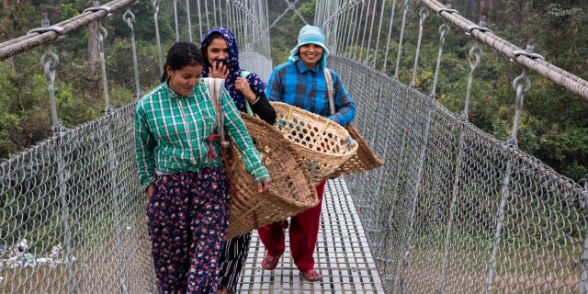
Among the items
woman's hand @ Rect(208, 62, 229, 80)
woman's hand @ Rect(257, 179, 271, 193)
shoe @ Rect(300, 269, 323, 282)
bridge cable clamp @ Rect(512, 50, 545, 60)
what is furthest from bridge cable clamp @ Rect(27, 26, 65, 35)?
shoe @ Rect(300, 269, 323, 282)

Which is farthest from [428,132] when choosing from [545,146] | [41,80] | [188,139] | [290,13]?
[290,13]

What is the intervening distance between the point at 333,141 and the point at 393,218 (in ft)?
1.71

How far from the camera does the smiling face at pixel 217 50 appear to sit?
7.09 ft

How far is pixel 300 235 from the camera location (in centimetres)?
282

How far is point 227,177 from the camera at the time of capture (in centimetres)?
200

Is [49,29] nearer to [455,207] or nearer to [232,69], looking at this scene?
[232,69]

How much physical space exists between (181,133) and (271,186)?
352mm

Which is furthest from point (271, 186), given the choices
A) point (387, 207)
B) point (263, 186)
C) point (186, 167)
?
point (387, 207)

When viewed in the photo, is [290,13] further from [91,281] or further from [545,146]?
[91,281]

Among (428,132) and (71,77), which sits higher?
(71,77)

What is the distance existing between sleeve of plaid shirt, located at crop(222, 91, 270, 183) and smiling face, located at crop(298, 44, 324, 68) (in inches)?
31.0

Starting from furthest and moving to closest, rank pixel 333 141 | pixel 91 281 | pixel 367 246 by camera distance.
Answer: pixel 367 246 → pixel 333 141 → pixel 91 281

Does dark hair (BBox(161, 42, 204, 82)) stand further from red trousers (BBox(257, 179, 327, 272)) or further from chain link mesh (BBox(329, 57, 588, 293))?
red trousers (BBox(257, 179, 327, 272))

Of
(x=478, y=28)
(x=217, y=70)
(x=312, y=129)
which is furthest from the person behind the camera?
(x=312, y=129)
